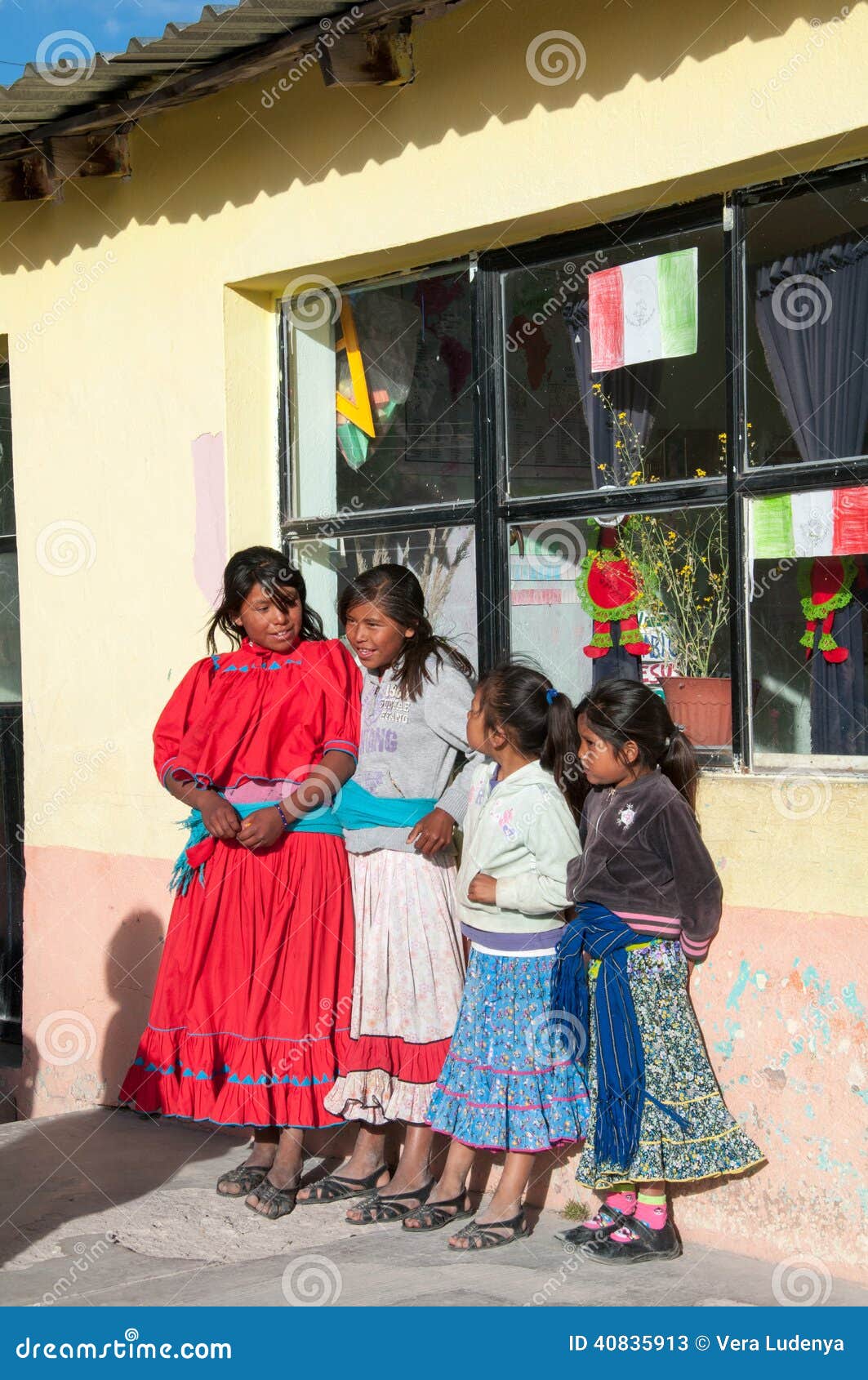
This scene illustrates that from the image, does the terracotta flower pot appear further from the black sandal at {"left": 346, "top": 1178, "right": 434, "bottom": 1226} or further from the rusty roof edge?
the rusty roof edge

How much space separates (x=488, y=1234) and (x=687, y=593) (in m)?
1.83

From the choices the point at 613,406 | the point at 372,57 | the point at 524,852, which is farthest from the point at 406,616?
the point at 372,57

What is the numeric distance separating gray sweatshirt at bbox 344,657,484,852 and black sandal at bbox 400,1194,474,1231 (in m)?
0.97

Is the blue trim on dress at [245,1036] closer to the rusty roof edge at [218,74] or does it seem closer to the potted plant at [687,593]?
the potted plant at [687,593]

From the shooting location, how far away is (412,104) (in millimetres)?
4695

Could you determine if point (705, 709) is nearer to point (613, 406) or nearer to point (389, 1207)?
point (613, 406)

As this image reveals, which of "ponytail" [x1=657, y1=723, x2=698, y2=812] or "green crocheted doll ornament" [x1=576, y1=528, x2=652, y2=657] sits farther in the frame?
"green crocheted doll ornament" [x1=576, y1=528, x2=652, y2=657]

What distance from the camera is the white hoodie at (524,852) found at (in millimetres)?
3986

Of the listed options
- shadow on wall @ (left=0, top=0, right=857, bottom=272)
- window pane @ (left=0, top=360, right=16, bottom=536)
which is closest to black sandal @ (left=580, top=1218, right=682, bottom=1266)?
shadow on wall @ (left=0, top=0, right=857, bottom=272)

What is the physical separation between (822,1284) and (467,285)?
3.08m

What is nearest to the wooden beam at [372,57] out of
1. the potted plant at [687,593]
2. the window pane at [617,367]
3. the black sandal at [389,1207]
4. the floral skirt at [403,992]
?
the window pane at [617,367]

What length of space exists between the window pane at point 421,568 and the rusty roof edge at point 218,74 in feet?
4.99

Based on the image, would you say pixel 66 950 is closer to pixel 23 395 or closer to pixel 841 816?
pixel 23 395

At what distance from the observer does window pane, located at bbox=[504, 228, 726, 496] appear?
13.9ft
